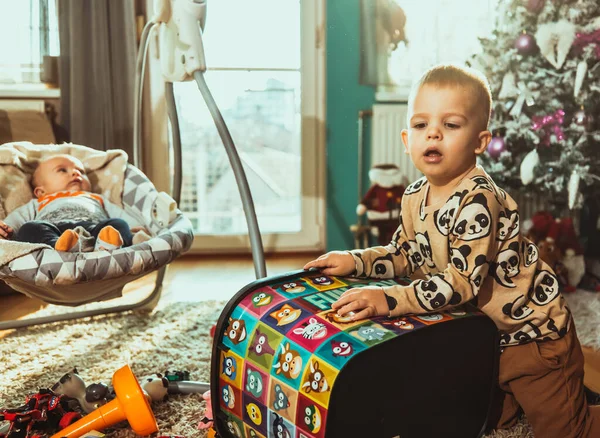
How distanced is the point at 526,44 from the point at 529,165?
1.70 feet

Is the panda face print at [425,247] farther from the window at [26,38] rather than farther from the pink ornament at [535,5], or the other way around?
the window at [26,38]

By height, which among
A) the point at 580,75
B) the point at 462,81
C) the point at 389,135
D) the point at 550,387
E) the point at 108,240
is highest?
the point at 580,75

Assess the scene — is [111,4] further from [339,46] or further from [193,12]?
[193,12]

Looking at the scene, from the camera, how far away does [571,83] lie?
2559 millimetres

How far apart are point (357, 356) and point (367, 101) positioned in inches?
89.8

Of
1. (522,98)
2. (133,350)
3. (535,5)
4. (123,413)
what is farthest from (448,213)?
(535,5)

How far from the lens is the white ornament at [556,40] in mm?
2521

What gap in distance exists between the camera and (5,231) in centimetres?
162

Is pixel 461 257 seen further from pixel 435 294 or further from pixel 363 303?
pixel 363 303

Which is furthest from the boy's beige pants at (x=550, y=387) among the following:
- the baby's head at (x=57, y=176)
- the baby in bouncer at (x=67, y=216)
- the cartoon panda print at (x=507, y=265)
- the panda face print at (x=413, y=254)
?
the baby's head at (x=57, y=176)

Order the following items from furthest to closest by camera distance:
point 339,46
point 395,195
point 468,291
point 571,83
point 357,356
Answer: point 339,46, point 395,195, point 571,83, point 468,291, point 357,356

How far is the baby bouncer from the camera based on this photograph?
1.41m

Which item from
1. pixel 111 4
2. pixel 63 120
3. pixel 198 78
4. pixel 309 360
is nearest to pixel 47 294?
pixel 198 78

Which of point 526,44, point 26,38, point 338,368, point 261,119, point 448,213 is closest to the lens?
point 338,368
